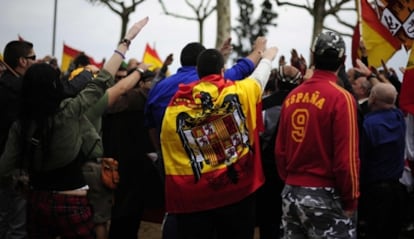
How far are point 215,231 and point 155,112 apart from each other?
1.28m

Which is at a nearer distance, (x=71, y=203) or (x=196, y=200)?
(x=71, y=203)

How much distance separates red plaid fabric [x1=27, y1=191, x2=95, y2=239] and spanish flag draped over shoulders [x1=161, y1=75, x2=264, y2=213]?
779mm

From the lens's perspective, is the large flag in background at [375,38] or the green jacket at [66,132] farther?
the large flag in background at [375,38]

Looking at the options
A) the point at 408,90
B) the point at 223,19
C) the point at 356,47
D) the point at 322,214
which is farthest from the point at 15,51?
the point at 223,19

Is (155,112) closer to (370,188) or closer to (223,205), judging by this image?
(223,205)

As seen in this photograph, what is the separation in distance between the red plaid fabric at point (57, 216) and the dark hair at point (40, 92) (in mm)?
555

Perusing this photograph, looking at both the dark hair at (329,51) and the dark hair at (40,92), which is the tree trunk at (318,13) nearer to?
the dark hair at (329,51)

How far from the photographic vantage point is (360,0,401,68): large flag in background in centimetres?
726

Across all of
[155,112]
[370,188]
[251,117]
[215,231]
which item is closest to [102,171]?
[155,112]

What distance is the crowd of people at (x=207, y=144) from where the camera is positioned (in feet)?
12.3

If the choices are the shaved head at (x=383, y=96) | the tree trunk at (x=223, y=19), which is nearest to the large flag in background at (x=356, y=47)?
the shaved head at (x=383, y=96)

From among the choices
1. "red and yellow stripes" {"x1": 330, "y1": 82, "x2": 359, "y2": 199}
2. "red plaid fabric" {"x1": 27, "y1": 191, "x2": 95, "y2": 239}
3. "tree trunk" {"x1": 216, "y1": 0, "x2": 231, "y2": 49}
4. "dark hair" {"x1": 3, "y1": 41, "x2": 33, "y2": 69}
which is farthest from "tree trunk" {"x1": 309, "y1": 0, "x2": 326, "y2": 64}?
"red plaid fabric" {"x1": 27, "y1": 191, "x2": 95, "y2": 239}

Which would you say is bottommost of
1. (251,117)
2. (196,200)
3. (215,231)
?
(215,231)

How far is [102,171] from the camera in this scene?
533 cm
